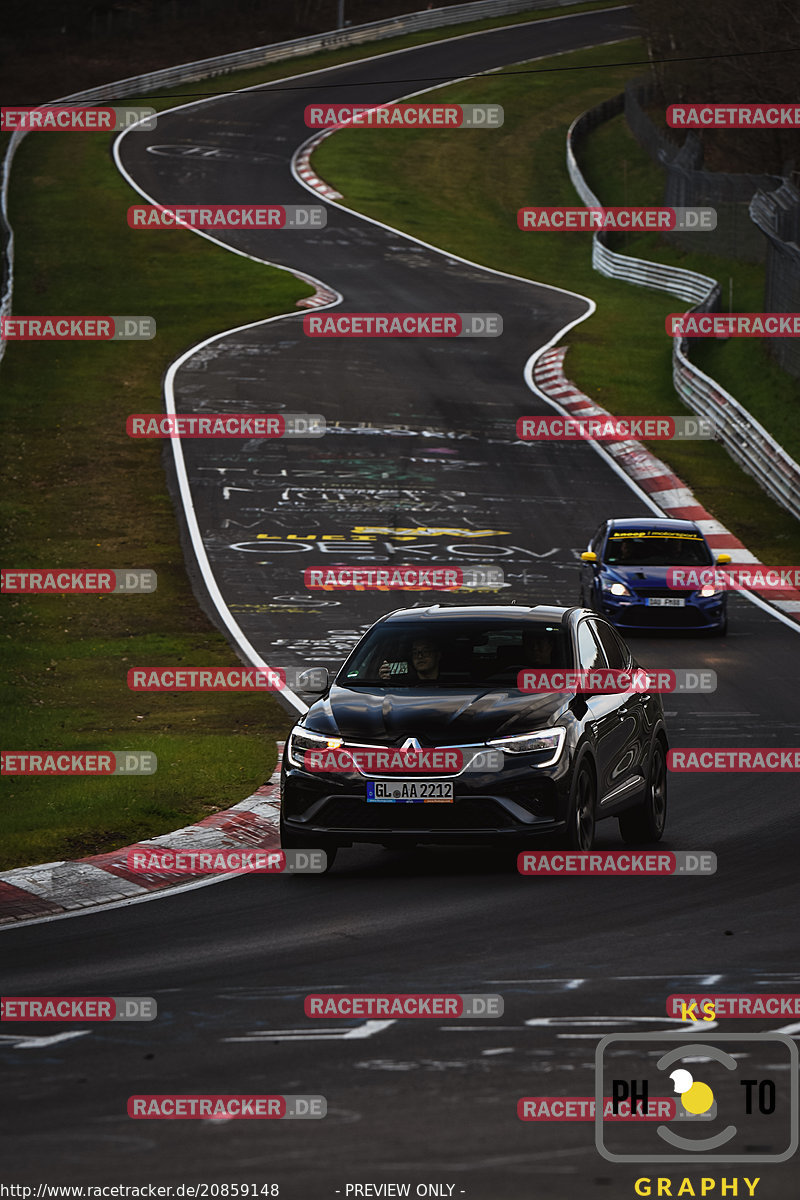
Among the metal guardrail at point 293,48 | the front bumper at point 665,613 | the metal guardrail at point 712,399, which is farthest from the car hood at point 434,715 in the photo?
the metal guardrail at point 293,48

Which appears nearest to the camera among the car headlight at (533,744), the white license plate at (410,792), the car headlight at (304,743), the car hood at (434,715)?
the white license plate at (410,792)

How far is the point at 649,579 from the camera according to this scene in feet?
83.8

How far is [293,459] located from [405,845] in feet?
85.6

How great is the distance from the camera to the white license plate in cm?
1148

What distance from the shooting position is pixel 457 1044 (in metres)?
7.59

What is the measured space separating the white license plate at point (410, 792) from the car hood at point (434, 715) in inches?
10.6

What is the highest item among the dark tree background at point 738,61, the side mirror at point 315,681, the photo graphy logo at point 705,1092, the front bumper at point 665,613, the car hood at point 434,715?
the dark tree background at point 738,61

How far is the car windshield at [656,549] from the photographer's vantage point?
26188 millimetres

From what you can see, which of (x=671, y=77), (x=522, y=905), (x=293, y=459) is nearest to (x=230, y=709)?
(x=522, y=905)

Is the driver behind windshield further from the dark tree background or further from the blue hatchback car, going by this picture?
the dark tree background

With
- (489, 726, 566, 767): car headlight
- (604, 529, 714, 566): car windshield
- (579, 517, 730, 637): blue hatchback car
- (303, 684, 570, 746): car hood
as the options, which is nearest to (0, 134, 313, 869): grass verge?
(303, 684, 570, 746): car hood

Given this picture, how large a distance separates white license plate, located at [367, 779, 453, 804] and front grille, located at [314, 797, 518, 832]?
0.03 m

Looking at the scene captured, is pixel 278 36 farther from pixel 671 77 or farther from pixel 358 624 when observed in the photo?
pixel 358 624

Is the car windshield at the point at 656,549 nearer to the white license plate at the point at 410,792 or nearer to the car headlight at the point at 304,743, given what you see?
the car headlight at the point at 304,743
